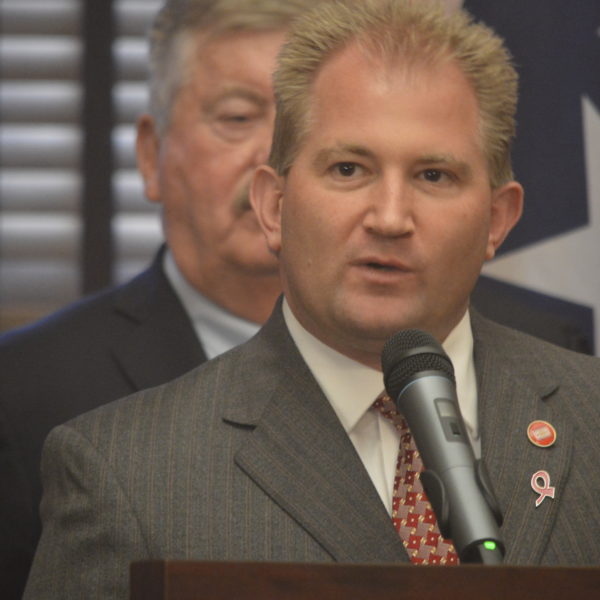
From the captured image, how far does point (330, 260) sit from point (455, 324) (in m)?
0.31

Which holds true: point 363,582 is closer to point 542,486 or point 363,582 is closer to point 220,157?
point 542,486

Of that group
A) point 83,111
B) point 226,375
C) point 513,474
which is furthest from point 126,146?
point 513,474

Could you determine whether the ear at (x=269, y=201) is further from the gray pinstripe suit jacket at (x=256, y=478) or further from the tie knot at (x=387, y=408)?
the tie knot at (x=387, y=408)

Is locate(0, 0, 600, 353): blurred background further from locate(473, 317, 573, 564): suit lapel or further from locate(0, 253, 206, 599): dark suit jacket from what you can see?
locate(473, 317, 573, 564): suit lapel

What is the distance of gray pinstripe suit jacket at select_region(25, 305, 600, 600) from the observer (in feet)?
7.48

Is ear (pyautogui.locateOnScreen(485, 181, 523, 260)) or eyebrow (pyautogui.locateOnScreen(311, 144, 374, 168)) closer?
eyebrow (pyautogui.locateOnScreen(311, 144, 374, 168))

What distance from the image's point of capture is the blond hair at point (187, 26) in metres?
3.94

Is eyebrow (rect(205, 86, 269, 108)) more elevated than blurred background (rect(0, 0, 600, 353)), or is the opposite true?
eyebrow (rect(205, 86, 269, 108))

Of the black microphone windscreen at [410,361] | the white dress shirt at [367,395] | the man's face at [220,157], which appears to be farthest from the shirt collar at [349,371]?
the man's face at [220,157]

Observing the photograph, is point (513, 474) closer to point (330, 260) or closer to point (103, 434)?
point (330, 260)

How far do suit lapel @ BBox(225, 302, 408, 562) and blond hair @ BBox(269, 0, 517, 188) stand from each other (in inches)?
16.2

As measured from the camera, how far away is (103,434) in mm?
2428

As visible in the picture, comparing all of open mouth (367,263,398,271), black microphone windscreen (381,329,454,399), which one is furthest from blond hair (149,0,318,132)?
black microphone windscreen (381,329,454,399)

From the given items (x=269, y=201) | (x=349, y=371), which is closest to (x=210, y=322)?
(x=269, y=201)
